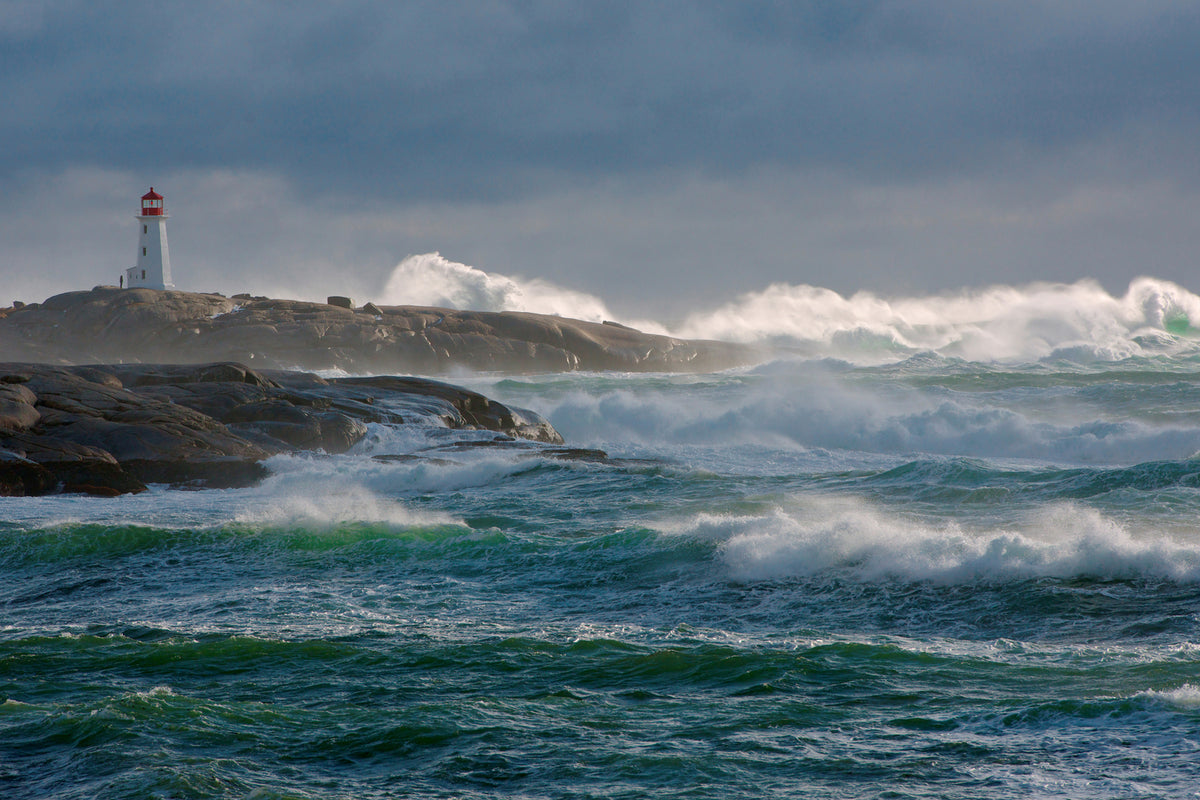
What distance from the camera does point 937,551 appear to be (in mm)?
8984

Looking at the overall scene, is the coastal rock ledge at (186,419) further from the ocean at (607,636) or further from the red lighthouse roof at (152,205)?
the red lighthouse roof at (152,205)

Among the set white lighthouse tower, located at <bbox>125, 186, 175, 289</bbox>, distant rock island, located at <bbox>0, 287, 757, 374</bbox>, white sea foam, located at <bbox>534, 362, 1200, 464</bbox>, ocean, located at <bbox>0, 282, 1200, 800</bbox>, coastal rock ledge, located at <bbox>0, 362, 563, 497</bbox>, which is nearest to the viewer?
ocean, located at <bbox>0, 282, 1200, 800</bbox>

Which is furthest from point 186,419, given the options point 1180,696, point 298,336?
point 298,336

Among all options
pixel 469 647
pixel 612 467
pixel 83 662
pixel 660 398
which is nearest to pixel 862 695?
pixel 469 647

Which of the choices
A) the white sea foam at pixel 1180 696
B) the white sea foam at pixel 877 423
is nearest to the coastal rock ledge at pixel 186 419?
the white sea foam at pixel 877 423

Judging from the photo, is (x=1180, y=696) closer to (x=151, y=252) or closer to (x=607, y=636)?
(x=607, y=636)

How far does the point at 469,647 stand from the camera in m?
7.04

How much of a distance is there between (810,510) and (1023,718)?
728 cm

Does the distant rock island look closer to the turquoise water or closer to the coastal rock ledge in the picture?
the coastal rock ledge

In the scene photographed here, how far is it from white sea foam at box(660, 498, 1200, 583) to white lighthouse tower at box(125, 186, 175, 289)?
42351 mm

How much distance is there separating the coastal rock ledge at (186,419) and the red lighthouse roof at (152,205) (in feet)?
90.0

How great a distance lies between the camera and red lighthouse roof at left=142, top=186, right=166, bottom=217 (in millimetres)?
47438

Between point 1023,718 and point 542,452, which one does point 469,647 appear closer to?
point 1023,718

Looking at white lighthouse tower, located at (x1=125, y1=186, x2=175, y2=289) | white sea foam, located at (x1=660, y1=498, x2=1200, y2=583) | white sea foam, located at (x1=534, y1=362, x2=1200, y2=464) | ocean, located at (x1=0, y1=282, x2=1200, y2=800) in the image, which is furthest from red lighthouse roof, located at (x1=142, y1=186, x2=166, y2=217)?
white sea foam, located at (x1=660, y1=498, x2=1200, y2=583)
